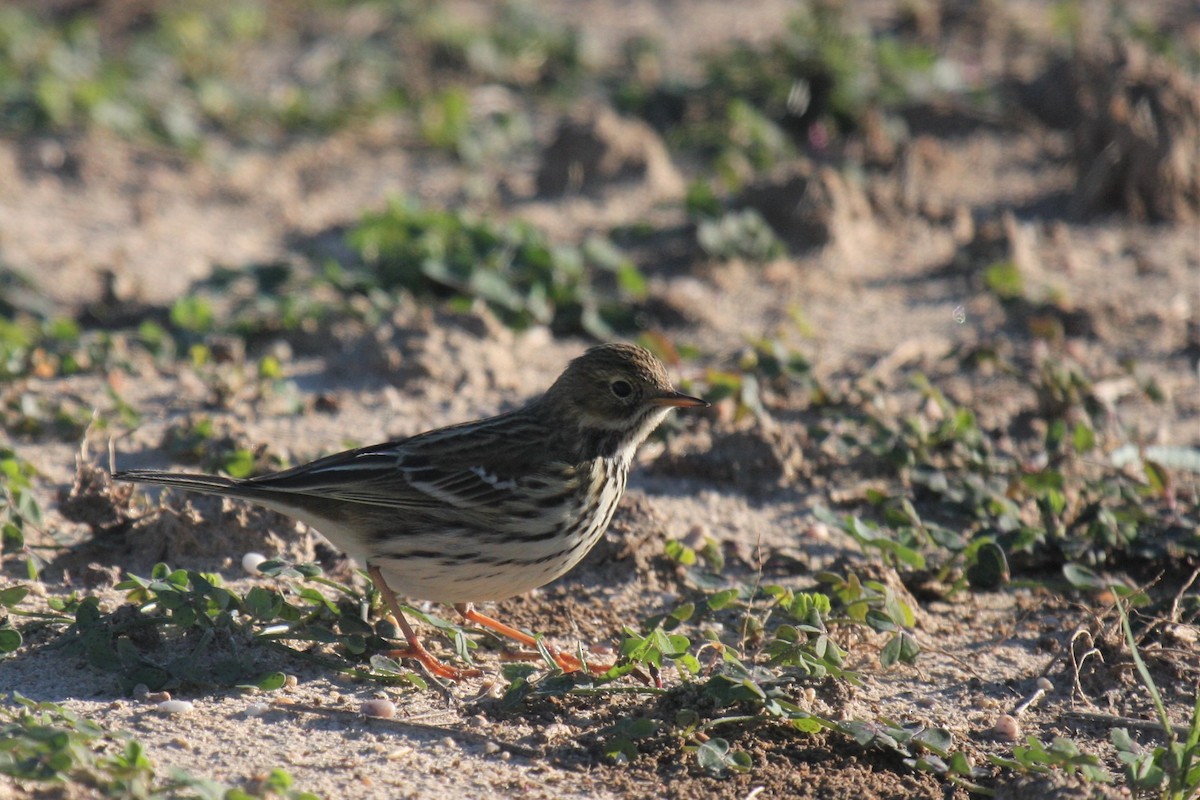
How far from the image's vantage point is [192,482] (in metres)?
6.02

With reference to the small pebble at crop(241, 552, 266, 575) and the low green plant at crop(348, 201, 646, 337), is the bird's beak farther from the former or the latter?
the low green plant at crop(348, 201, 646, 337)

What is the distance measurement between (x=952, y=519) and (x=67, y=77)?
8.52 metres

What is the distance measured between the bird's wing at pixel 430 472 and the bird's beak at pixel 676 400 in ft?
1.79

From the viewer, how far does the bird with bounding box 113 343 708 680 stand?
598 cm

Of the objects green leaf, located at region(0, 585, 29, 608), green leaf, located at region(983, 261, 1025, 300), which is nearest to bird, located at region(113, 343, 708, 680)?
green leaf, located at region(0, 585, 29, 608)

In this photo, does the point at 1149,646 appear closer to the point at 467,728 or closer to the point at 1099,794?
the point at 1099,794

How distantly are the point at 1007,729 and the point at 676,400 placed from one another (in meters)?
1.92

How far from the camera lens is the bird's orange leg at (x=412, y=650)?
19.3 feet

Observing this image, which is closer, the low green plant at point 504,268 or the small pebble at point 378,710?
the small pebble at point 378,710

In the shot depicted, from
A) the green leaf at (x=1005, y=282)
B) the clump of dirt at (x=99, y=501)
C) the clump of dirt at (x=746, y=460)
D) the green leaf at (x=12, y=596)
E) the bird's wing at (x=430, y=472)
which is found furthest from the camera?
the green leaf at (x=1005, y=282)

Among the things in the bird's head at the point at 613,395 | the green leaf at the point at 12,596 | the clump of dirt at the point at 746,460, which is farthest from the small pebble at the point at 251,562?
the clump of dirt at the point at 746,460

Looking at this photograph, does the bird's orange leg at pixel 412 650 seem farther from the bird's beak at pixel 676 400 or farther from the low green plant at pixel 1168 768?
the low green plant at pixel 1168 768

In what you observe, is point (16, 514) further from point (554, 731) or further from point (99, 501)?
point (554, 731)

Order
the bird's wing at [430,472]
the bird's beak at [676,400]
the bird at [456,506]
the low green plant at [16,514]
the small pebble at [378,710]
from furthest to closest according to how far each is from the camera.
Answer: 1. the bird's beak at [676,400]
2. the low green plant at [16,514]
3. the bird's wing at [430,472]
4. the bird at [456,506]
5. the small pebble at [378,710]
